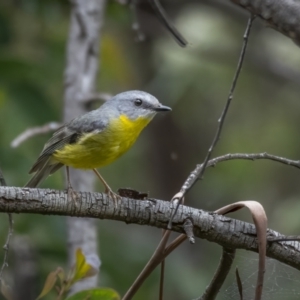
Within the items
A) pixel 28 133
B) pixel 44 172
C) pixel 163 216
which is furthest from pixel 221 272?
pixel 28 133

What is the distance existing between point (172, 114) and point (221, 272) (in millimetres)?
5140

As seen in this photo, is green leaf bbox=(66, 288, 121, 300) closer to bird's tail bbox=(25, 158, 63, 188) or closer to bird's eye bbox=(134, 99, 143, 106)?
bird's tail bbox=(25, 158, 63, 188)

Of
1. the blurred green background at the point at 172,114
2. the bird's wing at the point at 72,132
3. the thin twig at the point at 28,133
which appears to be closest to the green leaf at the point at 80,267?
the bird's wing at the point at 72,132

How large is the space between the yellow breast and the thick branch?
109 cm

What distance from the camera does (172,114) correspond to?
7.78 meters

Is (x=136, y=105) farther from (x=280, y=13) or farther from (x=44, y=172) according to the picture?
(x=280, y=13)

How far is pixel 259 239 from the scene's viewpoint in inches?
97.4

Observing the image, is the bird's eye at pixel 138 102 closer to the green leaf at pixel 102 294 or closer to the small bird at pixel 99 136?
the small bird at pixel 99 136

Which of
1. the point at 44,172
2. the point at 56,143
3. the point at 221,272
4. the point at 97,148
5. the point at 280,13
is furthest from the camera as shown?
the point at 44,172

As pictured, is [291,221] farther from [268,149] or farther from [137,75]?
[137,75]

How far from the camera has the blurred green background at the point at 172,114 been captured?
209 inches

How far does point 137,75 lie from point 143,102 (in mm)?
3616

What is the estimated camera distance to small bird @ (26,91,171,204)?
3.82 m

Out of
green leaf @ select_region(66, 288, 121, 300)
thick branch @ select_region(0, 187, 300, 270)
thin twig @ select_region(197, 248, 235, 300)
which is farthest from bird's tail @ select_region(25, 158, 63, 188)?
thin twig @ select_region(197, 248, 235, 300)
